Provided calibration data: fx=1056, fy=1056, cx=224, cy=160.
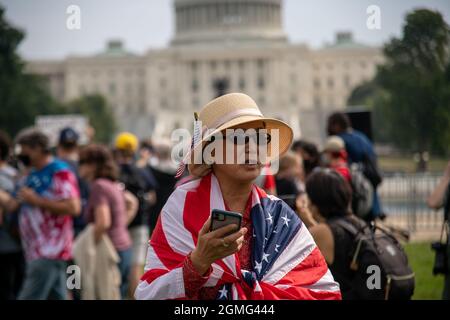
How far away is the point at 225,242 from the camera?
3154 millimetres

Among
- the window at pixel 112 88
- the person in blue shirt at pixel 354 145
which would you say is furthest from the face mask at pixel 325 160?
the window at pixel 112 88

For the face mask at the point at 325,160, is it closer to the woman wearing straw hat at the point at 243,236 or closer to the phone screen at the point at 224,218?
the woman wearing straw hat at the point at 243,236

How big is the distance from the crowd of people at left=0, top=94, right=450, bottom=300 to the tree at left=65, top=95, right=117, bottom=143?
62.8 m

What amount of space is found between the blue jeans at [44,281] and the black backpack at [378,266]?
2788 millimetres

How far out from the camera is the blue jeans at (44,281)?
6965 mm

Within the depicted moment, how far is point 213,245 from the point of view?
10.4 ft

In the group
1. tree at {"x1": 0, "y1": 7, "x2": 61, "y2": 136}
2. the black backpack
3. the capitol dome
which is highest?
the capitol dome

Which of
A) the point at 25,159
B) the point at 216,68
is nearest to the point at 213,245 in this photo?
the point at 25,159

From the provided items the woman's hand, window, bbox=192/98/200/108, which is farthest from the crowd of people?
window, bbox=192/98/200/108

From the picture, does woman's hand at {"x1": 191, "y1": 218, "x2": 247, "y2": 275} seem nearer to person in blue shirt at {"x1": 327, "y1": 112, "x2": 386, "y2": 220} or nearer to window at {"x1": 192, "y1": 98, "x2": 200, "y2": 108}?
person in blue shirt at {"x1": 327, "y1": 112, "x2": 386, "y2": 220}

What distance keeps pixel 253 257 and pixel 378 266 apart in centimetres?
142

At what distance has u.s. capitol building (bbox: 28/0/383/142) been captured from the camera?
108 metres
